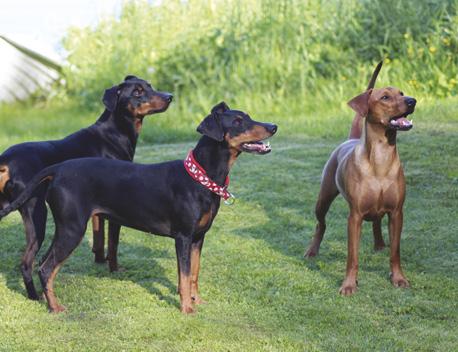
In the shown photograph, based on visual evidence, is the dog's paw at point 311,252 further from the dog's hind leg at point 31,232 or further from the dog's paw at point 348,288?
the dog's hind leg at point 31,232

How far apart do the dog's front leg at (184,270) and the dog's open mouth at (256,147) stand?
743mm

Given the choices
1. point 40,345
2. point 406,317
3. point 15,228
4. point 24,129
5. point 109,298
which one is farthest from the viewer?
point 24,129

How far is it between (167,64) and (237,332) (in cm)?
1161

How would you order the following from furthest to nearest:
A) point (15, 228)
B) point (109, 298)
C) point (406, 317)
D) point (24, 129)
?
point (24, 129), point (15, 228), point (109, 298), point (406, 317)

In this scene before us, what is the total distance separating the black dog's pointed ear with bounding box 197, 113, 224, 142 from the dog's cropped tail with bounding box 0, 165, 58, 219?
1.13 meters

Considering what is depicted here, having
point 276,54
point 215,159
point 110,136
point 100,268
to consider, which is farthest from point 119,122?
point 276,54

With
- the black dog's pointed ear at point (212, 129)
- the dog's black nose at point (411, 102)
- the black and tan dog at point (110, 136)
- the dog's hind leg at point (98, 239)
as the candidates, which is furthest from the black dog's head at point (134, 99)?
the dog's black nose at point (411, 102)

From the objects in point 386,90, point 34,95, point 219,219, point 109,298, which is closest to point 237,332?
point 109,298

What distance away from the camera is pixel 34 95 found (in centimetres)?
1717

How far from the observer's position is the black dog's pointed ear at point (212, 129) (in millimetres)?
5605

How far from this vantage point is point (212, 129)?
562 cm

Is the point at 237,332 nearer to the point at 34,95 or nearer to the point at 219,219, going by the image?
the point at 219,219

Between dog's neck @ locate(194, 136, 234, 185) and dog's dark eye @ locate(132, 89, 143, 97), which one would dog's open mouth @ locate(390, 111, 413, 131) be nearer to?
dog's neck @ locate(194, 136, 234, 185)

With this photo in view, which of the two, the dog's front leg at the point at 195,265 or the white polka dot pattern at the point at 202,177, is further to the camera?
the dog's front leg at the point at 195,265
